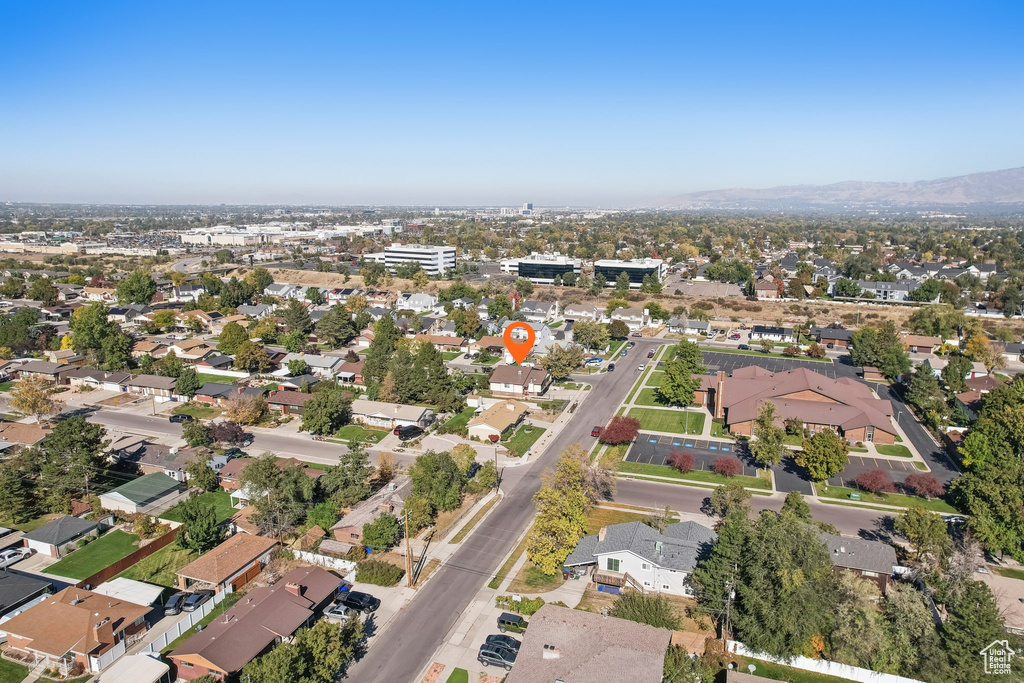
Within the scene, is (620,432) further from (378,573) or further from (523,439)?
(378,573)

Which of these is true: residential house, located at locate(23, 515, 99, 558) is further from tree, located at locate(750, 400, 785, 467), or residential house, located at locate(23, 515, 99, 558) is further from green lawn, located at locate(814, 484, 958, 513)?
green lawn, located at locate(814, 484, 958, 513)

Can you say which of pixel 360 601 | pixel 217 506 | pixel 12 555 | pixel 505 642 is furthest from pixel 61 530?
pixel 505 642

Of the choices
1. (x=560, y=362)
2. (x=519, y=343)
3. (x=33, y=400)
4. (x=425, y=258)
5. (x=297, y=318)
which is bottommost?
(x=519, y=343)

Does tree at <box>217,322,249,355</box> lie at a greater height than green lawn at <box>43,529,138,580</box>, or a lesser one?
greater

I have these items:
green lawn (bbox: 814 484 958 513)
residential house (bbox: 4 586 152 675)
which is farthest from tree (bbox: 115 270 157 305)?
green lawn (bbox: 814 484 958 513)

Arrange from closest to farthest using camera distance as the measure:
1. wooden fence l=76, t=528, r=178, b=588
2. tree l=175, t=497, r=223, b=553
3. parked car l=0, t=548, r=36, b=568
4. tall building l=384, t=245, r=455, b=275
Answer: wooden fence l=76, t=528, r=178, b=588, parked car l=0, t=548, r=36, b=568, tree l=175, t=497, r=223, b=553, tall building l=384, t=245, r=455, b=275

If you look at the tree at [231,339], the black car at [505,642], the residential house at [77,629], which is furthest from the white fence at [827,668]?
the tree at [231,339]
